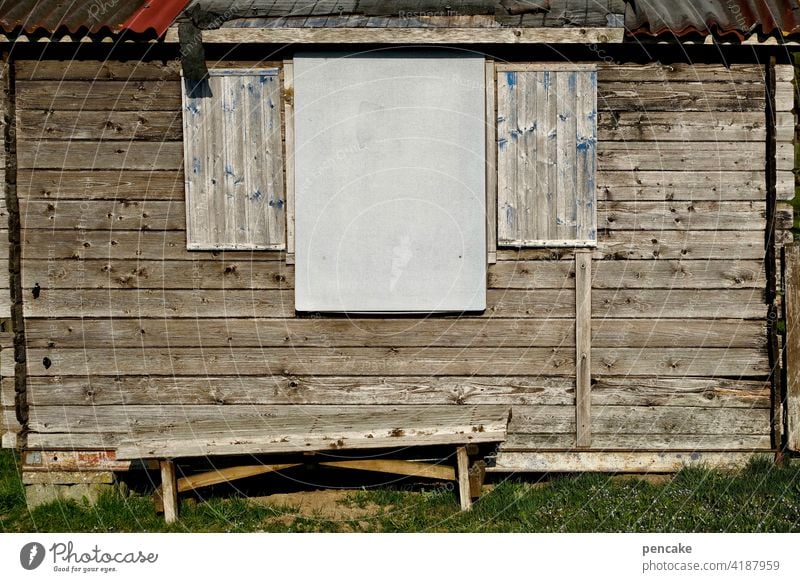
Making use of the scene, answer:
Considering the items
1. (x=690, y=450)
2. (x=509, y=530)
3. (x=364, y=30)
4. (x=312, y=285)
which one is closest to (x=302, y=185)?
(x=312, y=285)

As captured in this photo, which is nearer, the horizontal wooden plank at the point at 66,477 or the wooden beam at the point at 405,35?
the wooden beam at the point at 405,35

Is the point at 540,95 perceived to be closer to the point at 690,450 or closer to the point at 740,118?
the point at 740,118

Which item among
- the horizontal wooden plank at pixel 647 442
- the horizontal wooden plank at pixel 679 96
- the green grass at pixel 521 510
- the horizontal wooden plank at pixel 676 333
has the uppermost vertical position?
the horizontal wooden plank at pixel 679 96

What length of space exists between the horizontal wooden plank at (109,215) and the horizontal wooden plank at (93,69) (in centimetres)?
101

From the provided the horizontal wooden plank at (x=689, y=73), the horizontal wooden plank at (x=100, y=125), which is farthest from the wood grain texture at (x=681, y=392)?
the horizontal wooden plank at (x=100, y=125)

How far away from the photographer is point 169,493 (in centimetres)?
743

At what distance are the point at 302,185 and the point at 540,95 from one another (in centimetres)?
205

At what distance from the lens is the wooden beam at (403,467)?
25.1ft

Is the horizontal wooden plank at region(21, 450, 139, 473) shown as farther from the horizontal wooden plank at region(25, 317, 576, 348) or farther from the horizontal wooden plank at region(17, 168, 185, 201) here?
the horizontal wooden plank at region(17, 168, 185, 201)

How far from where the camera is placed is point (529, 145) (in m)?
7.93

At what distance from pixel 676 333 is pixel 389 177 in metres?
2.69

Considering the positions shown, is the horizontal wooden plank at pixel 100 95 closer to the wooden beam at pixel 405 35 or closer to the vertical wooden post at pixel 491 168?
the wooden beam at pixel 405 35

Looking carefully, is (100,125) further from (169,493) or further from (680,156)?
(680,156)
